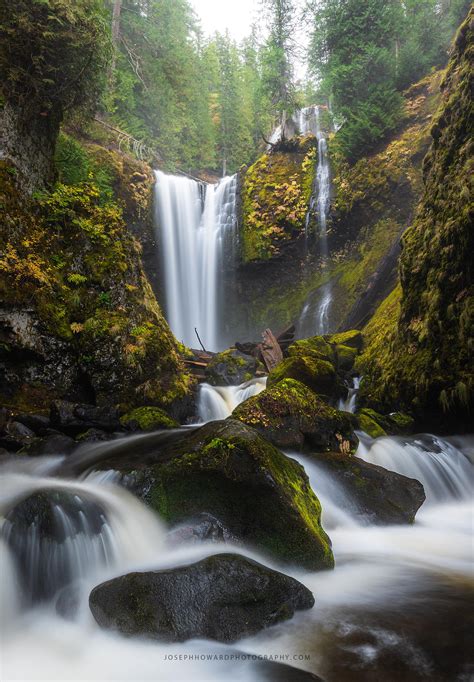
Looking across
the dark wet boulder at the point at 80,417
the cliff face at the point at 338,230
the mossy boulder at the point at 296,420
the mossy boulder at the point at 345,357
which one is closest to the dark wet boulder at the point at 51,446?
the dark wet boulder at the point at 80,417

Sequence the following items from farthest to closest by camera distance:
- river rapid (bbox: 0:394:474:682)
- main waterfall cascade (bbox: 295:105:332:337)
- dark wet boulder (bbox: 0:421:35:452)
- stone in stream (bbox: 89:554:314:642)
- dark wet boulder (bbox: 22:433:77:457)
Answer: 1. main waterfall cascade (bbox: 295:105:332:337)
2. dark wet boulder (bbox: 0:421:35:452)
3. dark wet boulder (bbox: 22:433:77:457)
4. stone in stream (bbox: 89:554:314:642)
5. river rapid (bbox: 0:394:474:682)

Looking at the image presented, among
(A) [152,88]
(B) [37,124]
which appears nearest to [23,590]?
(B) [37,124]

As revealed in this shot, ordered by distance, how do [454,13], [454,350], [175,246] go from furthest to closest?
[175,246]
[454,13]
[454,350]

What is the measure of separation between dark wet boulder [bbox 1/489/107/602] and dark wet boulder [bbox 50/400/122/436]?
3.34 meters

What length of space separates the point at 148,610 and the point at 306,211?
17.1 metres

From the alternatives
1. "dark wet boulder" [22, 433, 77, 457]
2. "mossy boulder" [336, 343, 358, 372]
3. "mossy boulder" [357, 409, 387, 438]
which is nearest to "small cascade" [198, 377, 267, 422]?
"mossy boulder" [336, 343, 358, 372]

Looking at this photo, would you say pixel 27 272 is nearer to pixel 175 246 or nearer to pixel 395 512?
pixel 395 512

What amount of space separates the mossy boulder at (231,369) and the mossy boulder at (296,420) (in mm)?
4996

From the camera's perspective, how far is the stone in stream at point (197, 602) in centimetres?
272

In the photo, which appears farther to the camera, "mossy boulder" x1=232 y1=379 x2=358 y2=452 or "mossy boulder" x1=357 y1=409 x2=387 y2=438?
"mossy boulder" x1=357 y1=409 x2=387 y2=438

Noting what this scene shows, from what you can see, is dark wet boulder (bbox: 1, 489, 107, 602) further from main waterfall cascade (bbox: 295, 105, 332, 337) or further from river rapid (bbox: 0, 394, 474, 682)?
main waterfall cascade (bbox: 295, 105, 332, 337)

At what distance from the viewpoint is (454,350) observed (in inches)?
276

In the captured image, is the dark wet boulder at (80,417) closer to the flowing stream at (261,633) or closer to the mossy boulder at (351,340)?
the flowing stream at (261,633)

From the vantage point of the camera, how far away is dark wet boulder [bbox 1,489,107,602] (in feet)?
10.5
